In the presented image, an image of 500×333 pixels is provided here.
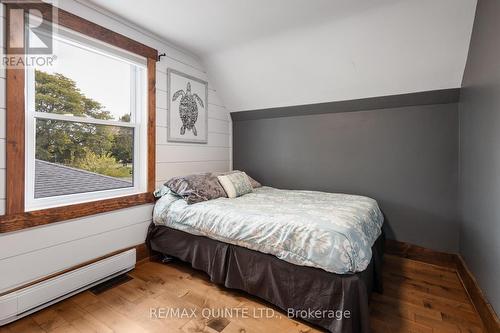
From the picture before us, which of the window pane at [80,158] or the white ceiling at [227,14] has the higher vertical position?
the white ceiling at [227,14]

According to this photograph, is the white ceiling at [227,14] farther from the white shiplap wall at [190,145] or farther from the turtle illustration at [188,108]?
the turtle illustration at [188,108]

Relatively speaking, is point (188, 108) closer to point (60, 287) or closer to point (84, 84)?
point (84, 84)

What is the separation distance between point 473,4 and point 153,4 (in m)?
2.52

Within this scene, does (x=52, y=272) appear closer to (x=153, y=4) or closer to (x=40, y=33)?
(x=40, y=33)

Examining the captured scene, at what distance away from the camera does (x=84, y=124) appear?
2.15 meters

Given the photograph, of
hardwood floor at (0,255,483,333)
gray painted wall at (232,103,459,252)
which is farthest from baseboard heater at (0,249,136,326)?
gray painted wall at (232,103,459,252)

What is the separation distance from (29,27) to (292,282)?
8.68ft

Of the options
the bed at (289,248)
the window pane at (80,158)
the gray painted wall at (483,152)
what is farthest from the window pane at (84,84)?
the gray painted wall at (483,152)

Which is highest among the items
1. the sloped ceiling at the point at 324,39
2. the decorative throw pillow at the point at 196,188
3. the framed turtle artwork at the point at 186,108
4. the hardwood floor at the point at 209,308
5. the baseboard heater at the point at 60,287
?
the sloped ceiling at the point at 324,39

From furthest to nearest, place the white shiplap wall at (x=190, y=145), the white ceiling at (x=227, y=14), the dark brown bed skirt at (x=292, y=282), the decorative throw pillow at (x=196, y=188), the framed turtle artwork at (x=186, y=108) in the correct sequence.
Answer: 1. the framed turtle artwork at (x=186, y=108)
2. the white shiplap wall at (x=190, y=145)
3. the decorative throw pillow at (x=196, y=188)
4. the white ceiling at (x=227, y=14)
5. the dark brown bed skirt at (x=292, y=282)

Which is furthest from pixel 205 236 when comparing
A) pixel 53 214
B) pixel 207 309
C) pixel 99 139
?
pixel 99 139

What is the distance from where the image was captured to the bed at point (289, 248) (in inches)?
58.5

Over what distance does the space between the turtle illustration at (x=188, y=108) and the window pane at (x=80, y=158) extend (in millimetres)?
640

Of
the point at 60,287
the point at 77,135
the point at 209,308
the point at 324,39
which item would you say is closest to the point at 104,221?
the point at 60,287
